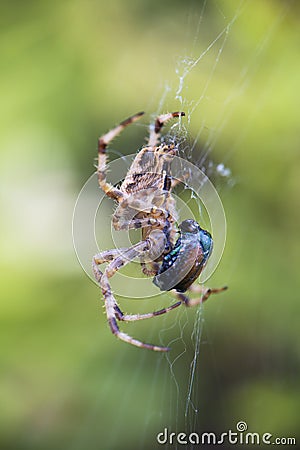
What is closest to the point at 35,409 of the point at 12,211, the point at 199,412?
the point at 199,412

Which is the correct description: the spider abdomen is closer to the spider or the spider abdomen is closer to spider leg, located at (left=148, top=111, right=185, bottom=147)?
the spider

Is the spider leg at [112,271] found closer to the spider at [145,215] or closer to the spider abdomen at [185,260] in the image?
the spider at [145,215]

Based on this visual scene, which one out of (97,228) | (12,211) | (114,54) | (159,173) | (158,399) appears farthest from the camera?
(114,54)

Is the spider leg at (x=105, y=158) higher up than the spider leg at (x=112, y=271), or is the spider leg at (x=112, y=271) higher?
the spider leg at (x=105, y=158)

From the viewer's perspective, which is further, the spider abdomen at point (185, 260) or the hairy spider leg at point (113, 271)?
the hairy spider leg at point (113, 271)

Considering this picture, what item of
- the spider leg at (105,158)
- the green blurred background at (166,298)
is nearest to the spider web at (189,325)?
the green blurred background at (166,298)

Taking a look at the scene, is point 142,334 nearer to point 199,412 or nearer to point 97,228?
point 199,412
